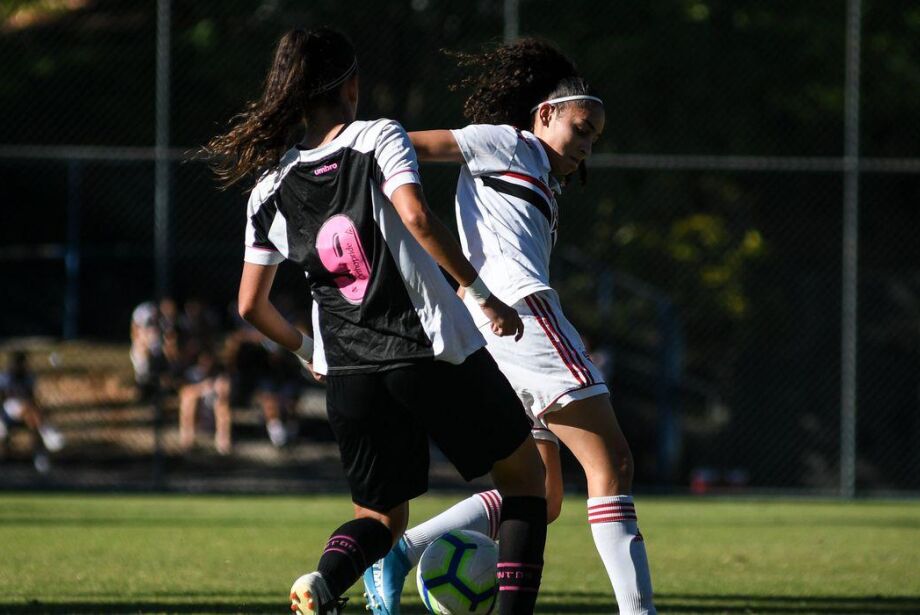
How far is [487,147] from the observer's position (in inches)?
177

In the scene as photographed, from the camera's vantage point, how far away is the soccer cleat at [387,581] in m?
4.79

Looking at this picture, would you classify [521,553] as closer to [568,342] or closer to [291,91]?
[568,342]

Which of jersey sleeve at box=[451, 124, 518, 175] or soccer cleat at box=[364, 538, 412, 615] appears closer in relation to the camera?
jersey sleeve at box=[451, 124, 518, 175]

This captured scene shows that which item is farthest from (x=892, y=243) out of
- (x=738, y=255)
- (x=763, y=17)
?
(x=763, y=17)

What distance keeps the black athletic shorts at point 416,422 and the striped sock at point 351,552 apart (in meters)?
0.08

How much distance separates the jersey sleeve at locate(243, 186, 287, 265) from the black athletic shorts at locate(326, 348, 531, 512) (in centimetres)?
45

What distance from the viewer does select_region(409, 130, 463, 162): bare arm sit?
171 inches

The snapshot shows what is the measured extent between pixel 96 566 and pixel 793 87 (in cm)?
1186

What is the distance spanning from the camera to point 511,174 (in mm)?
4578

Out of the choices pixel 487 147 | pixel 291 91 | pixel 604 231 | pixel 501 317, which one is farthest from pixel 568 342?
pixel 604 231

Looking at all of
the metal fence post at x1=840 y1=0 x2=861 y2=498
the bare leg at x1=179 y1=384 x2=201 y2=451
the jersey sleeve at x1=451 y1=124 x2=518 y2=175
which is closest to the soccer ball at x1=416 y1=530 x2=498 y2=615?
the jersey sleeve at x1=451 y1=124 x2=518 y2=175

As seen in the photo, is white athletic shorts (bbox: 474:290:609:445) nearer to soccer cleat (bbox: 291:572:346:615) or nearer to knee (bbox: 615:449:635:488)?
knee (bbox: 615:449:635:488)

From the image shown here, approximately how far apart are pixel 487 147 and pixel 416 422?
0.91m

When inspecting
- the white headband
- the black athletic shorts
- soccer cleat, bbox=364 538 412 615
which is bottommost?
soccer cleat, bbox=364 538 412 615
